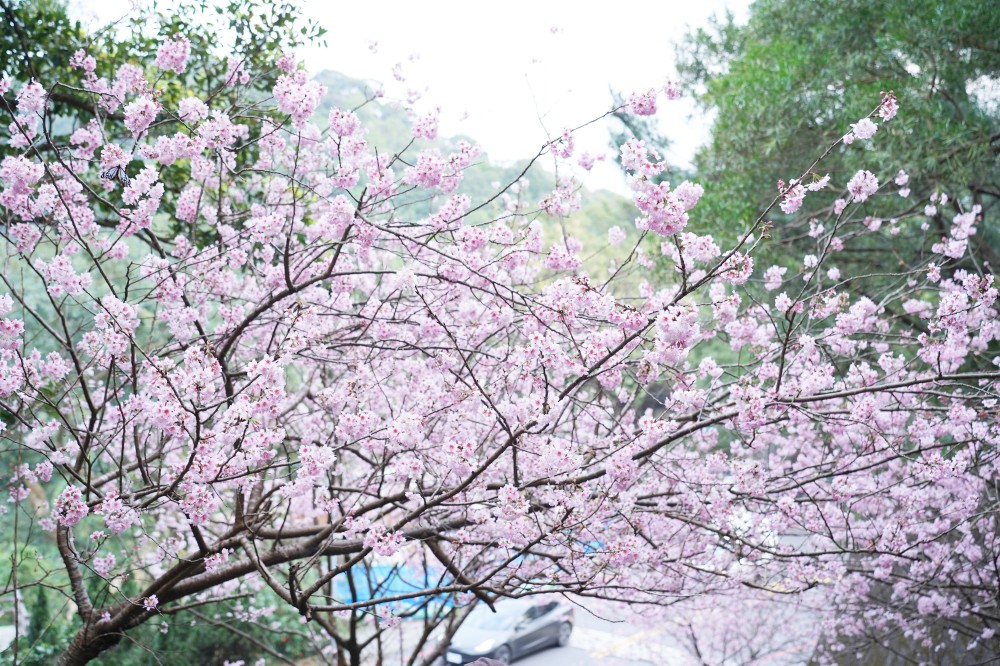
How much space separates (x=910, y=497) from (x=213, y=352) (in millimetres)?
3302

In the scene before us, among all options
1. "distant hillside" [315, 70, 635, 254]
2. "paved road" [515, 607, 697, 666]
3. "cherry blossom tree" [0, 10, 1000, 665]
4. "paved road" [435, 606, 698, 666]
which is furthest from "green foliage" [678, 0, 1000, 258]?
"distant hillside" [315, 70, 635, 254]

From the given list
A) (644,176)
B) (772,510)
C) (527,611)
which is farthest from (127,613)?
(527,611)

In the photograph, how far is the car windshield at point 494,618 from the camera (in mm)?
9750

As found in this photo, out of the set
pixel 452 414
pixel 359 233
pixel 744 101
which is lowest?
pixel 452 414

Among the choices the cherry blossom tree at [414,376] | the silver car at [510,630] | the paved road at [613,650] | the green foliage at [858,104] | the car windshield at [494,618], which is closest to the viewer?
the cherry blossom tree at [414,376]

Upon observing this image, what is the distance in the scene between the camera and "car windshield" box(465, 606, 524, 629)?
975 centimetres

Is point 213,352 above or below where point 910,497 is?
above

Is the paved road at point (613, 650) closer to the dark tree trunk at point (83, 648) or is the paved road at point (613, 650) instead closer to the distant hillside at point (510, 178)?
the dark tree trunk at point (83, 648)

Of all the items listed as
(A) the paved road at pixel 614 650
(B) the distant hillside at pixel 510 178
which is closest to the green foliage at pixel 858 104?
(A) the paved road at pixel 614 650

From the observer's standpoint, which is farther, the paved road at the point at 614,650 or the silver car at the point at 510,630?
the paved road at the point at 614,650

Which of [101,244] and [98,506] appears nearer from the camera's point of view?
[98,506]

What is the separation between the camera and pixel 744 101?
7.21m

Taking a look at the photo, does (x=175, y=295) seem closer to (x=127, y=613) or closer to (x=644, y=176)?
(x=127, y=613)

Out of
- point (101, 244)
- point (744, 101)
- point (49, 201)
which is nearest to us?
point (49, 201)
